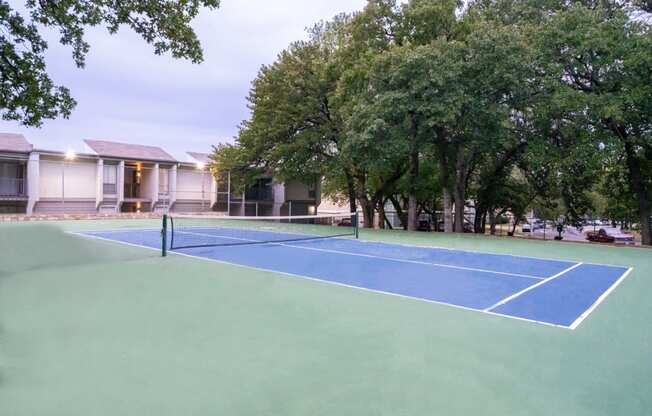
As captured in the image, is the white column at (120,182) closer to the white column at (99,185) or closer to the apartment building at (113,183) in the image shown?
the apartment building at (113,183)

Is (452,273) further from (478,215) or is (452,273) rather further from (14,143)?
(14,143)

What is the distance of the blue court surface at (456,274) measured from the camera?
567 centimetres

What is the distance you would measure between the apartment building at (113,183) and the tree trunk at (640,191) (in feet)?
67.9

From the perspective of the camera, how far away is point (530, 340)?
4.18m

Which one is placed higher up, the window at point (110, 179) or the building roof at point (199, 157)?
the building roof at point (199, 157)

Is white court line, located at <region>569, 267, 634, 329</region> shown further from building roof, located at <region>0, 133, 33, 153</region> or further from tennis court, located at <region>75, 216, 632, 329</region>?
building roof, located at <region>0, 133, 33, 153</region>

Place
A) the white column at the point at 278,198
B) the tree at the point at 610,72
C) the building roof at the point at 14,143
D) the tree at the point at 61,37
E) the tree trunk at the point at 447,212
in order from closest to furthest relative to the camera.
→ the tree at the point at 61,37
the tree at the point at 610,72
the tree trunk at the point at 447,212
the building roof at the point at 14,143
the white column at the point at 278,198

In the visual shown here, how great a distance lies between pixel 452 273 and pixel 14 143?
28413 mm

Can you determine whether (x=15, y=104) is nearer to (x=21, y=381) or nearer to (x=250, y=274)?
(x=250, y=274)

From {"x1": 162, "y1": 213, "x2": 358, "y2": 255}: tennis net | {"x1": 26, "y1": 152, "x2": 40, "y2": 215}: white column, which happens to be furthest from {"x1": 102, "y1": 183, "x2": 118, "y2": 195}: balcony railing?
{"x1": 162, "y1": 213, "x2": 358, "y2": 255}: tennis net

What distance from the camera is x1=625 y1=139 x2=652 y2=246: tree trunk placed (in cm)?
1591

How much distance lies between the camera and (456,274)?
790 centimetres

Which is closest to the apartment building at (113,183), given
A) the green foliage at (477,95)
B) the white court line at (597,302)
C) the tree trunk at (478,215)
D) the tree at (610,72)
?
the green foliage at (477,95)

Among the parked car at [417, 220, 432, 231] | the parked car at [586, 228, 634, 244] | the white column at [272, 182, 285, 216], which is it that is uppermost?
the white column at [272, 182, 285, 216]
